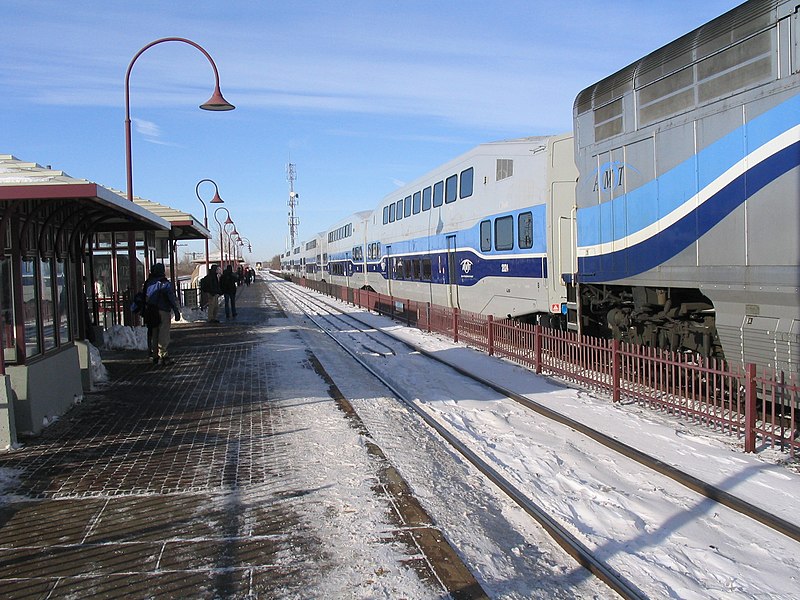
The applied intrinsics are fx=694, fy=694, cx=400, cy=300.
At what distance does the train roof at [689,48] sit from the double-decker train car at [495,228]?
7.69ft

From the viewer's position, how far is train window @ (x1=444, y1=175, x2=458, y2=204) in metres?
18.6

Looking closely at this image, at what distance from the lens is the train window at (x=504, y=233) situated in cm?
1474

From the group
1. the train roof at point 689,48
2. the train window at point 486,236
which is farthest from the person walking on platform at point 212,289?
the train roof at point 689,48

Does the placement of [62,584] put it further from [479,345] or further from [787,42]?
[479,345]

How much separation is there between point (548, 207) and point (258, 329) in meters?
10.8

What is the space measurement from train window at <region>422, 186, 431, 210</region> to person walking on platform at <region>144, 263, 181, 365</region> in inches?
398

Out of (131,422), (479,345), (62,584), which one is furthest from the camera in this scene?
(479,345)

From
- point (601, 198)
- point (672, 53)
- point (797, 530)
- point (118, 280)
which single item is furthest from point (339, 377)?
point (118, 280)

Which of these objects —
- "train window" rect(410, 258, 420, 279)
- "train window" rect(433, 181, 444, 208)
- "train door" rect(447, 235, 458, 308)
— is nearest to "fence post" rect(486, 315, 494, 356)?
"train door" rect(447, 235, 458, 308)

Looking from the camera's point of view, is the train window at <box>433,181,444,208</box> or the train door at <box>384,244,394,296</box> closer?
the train window at <box>433,181,444,208</box>

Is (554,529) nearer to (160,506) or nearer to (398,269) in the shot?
(160,506)

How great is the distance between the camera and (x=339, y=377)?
12070mm

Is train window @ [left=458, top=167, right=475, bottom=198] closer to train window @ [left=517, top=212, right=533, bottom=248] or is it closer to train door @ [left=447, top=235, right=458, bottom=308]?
train door @ [left=447, top=235, right=458, bottom=308]

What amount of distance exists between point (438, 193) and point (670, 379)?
12.4 m
